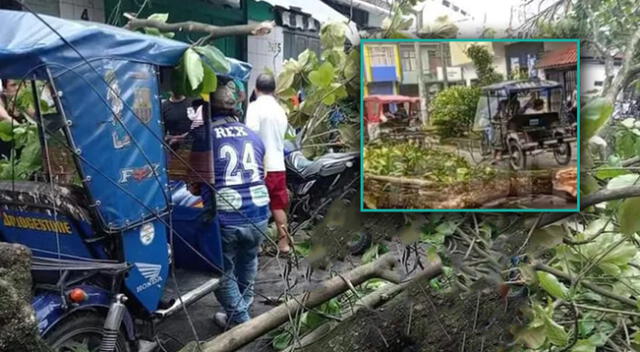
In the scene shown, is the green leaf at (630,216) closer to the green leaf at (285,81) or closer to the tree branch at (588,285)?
the tree branch at (588,285)

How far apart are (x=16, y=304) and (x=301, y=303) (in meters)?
1.06

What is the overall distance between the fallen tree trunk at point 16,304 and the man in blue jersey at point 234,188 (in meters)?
2.04

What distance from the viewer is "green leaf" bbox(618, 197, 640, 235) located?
176cm

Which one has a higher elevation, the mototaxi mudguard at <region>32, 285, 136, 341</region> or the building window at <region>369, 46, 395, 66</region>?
the building window at <region>369, 46, 395, 66</region>

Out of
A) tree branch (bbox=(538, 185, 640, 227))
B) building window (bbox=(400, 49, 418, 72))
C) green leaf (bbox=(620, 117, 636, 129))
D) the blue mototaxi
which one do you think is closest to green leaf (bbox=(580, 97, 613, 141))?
tree branch (bbox=(538, 185, 640, 227))

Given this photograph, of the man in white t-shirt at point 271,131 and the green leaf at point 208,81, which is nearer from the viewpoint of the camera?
the green leaf at point 208,81

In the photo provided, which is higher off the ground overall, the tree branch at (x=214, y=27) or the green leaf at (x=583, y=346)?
the tree branch at (x=214, y=27)

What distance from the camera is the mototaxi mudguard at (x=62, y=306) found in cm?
264

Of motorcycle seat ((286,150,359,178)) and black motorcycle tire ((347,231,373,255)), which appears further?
motorcycle seat ((286,150,359,178))

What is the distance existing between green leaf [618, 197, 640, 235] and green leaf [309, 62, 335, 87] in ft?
5.22

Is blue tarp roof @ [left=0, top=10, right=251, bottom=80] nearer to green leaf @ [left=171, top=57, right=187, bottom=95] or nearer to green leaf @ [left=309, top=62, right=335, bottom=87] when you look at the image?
green leaf @ [left=171, top=57, right=187, bottom=95]

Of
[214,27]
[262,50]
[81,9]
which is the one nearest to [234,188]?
[214,27]

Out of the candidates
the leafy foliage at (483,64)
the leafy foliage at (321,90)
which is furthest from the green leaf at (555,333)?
the leafy foliage at (483,64)

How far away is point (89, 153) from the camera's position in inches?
Answer: 112
